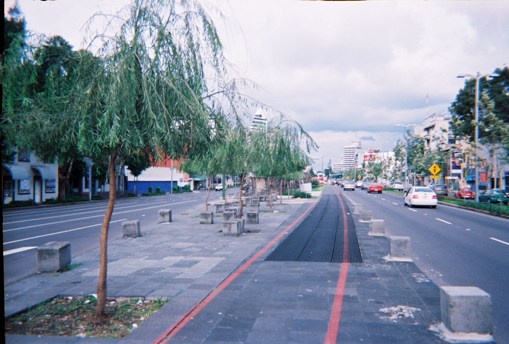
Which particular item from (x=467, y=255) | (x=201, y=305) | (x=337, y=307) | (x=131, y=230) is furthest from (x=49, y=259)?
(x=467, y=255)

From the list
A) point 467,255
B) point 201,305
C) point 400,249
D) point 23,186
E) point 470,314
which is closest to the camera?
point 470,314

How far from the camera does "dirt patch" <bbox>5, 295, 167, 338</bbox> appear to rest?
5259 millimetres

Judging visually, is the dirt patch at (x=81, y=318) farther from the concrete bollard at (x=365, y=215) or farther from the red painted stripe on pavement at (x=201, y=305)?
the concrete bollard at (x=365, y=215)

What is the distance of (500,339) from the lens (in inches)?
197

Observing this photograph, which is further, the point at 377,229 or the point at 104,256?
the point at 377,229

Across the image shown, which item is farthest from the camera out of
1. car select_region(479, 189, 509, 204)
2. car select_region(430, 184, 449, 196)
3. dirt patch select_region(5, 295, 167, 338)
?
car select_region(430, 184, 449, 196)

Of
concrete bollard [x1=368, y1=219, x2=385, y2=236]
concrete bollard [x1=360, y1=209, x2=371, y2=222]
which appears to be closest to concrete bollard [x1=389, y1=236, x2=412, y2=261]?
concrete bollard [x1=368, y1=219, x2=385, y2=236]

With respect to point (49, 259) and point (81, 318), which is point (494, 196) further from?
point (81, 318)

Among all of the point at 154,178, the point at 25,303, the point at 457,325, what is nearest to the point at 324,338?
the point at 457,325

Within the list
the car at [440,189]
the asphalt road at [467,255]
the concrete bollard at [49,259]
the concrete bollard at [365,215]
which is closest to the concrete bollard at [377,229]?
the asphalt road at [467,255]

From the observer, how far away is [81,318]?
5746 mm

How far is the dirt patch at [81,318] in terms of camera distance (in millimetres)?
5259

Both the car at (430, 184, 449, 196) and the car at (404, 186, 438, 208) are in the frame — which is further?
the car at (430, 184, 449, 196)

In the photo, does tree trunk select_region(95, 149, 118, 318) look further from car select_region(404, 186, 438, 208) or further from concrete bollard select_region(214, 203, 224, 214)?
car select_region(404, 186, 438, 208)
